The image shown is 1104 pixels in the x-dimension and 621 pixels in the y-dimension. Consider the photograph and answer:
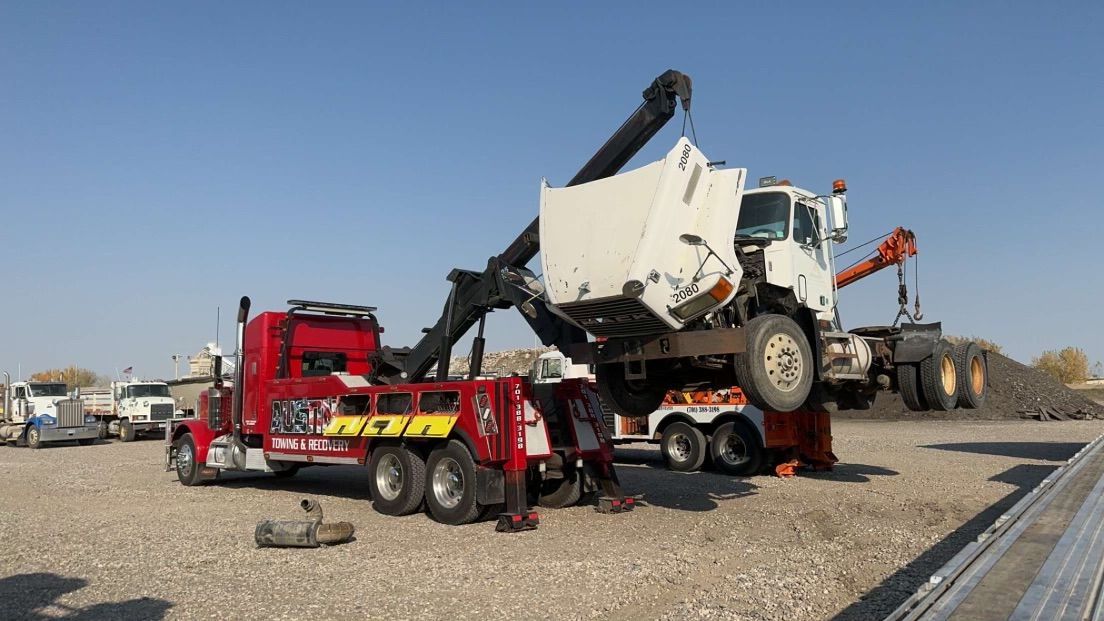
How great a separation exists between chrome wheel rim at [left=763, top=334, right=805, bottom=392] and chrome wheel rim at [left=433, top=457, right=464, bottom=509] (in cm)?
419

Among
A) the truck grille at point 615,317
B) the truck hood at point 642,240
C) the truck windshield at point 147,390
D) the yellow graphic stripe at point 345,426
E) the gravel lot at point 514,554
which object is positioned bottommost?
the gravel lot at point 514,554

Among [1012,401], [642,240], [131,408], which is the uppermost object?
[642,240]

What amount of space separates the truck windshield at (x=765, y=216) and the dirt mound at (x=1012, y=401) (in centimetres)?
3013

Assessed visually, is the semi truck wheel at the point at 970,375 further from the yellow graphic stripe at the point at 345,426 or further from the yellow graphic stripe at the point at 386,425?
the yellow graphic stripe at the point at 345,426

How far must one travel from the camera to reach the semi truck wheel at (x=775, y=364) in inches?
295

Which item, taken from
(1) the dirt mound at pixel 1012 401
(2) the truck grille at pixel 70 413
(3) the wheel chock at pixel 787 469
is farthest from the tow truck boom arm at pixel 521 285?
(1) the dirt mound at pixel 1012 401

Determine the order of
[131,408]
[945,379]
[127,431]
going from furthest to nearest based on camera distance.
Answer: [131,408], [127,431], [945,379]

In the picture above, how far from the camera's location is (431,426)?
9.98 meters

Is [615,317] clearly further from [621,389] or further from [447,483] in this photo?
[447,483]

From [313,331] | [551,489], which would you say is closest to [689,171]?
[551,489]

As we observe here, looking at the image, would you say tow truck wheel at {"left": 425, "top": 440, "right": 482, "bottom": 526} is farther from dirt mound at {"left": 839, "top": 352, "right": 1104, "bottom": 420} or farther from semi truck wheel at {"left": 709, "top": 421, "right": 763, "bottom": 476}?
dirt mound at {"left": 839, "top": 352, "right": 1104, "bottom": 420}

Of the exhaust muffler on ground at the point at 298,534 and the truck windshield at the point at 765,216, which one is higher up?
the truck windshield at the point at 765,216

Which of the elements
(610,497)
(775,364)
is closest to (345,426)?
(610,497)

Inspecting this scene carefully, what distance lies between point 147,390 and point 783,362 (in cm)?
2793
